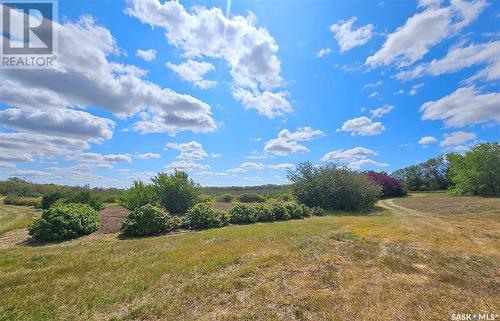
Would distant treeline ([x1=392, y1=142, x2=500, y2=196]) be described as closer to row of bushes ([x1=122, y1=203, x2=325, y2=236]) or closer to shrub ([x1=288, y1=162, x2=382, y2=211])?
shrub ([x1=288, y1=162, x2=382, y2=211])

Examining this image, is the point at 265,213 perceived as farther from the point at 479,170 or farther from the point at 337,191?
the point at 479,170

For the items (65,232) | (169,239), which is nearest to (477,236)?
(169,239)

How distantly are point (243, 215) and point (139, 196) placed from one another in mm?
7617

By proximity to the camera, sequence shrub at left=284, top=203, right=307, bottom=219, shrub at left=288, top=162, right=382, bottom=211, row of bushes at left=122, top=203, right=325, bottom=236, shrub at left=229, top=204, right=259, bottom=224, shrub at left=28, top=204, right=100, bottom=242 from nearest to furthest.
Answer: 1. shrub at left=28, top=204, right=100, bottom=242
2. row of bushes at left=122, top=203, right=325, bottom=236
3. shrub at left=229, top=204, right=259, bottom=224
4. shrub at left=284, top=203, right=307, bottom=219
5. shrub at left=288, top=162, right=382, bottom=211

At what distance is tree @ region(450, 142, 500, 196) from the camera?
1403 inches

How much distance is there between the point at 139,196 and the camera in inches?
708

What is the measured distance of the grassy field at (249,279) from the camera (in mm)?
4809

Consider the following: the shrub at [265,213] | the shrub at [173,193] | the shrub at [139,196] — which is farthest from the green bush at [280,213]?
the shrub at [139,196]

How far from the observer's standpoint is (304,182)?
25984 mm

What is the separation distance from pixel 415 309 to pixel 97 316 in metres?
5.93

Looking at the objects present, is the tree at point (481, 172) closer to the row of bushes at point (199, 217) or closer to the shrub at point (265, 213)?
the row of bushes at point (199, 217)

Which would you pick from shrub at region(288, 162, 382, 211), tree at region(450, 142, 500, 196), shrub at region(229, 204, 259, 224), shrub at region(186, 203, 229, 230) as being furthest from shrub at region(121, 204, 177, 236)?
tree at region(450, 142, 500, 196)

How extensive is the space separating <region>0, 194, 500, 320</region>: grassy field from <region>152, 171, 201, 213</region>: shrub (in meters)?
9.06

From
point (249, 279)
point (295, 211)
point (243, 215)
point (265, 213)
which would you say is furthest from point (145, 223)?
point (295, 211)
